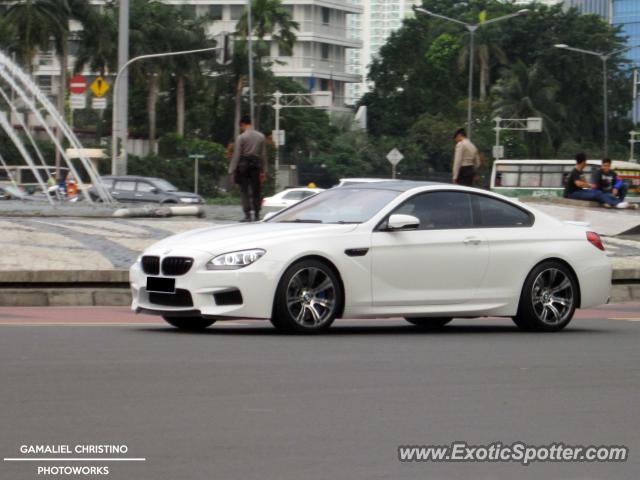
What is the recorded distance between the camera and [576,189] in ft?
97.7

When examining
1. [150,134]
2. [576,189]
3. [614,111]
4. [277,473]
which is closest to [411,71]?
[614,111]

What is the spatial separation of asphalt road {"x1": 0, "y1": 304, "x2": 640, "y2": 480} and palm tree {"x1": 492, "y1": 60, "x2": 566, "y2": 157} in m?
90.5

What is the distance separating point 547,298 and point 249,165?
9.73 m

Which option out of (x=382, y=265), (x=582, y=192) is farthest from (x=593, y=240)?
(x=582, y=192)

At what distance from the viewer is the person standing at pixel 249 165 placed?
22.6m

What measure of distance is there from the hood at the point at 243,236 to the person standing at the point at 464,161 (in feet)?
42.9

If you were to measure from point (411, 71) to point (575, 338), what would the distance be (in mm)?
104770

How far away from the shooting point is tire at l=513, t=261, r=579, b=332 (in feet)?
44.0

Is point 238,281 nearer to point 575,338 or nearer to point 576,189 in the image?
point 575,338

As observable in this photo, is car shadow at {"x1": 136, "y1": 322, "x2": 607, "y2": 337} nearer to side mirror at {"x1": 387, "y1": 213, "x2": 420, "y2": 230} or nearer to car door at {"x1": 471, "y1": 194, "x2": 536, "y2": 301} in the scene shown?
car door at {"x1": 471, "y1": 194, "x2": 536, "y2": 301}

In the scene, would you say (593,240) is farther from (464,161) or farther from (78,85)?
(78,85)

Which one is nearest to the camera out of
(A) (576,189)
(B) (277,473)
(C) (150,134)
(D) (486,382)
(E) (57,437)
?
(B) (277,473)

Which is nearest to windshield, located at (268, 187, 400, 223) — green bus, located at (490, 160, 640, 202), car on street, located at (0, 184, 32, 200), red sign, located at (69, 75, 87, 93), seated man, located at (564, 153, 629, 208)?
seated man, located at (564, 153, 629, 208)

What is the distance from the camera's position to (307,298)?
12.2 m
